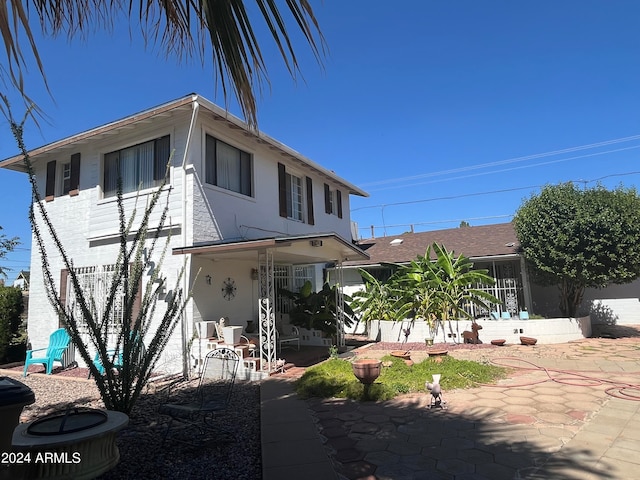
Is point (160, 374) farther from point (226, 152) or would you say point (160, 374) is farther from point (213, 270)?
point (226, 152)

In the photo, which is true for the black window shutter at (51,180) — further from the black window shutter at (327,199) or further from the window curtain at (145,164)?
the black window shutter at (327,199)

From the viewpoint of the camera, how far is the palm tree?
173cm

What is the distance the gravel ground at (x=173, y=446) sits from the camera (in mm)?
4598

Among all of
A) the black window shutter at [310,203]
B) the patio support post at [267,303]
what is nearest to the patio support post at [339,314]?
the black window shutter at [310,203]

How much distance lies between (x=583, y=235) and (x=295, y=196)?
9.61 metres

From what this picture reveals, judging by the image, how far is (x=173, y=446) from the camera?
543 centimetres

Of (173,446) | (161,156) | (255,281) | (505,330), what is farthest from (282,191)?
(173,446)

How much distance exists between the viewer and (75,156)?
12.7 meters

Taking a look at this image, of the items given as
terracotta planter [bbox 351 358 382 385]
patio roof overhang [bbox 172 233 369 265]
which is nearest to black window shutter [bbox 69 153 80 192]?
patio roof overhang [bbox 172 233 369 265]

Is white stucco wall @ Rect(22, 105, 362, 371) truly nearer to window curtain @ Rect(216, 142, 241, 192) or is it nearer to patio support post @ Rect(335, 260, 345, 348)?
window curtain @ Rect(216, 142, 241, 192)

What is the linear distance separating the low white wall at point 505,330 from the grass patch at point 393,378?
458 cm

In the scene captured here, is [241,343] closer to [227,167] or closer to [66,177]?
[227,167]

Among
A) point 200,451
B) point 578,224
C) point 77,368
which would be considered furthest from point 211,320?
point 578,224

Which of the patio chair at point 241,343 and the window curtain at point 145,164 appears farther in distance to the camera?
the window curtain at point 145,164
